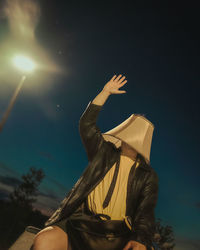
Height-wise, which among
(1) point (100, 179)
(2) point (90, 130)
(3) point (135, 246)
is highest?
(2) point (90, 130)

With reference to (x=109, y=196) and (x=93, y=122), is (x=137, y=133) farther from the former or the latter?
(x=109, y=196)

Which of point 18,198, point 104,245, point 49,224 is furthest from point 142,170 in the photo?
point 18,198

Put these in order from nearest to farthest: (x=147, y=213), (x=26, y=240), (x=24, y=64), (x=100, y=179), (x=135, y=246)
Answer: (x=135, y=246), (x=147, y=213), (x=100, y=179), (x=26, y=240), (x=24, y=64)

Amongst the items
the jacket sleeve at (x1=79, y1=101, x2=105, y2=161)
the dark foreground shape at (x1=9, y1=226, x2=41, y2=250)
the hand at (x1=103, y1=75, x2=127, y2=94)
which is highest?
the hand at (x1=103, y1=75, x2=127, y2=94)

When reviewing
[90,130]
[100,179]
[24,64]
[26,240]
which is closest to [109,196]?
[100,179]

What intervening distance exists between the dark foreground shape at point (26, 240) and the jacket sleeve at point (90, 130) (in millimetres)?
1319

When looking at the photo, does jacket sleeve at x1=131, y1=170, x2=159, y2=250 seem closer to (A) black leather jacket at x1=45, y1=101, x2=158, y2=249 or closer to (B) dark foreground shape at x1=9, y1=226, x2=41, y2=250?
(A) black leather jacket at x1=45, y1=101, x2=158, y2=249

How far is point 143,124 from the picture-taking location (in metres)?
2.96

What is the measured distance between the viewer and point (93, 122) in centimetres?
259

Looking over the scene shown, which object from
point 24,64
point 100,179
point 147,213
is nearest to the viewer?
point 147,213

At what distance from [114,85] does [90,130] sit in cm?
81

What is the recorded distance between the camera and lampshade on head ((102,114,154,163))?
272 centimetres

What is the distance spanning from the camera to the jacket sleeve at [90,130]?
2537 millimetres

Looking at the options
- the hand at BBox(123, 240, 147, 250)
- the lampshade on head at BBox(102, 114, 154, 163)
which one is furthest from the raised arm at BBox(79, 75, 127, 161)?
the hand at BBox(123, 240, 147, 250)
